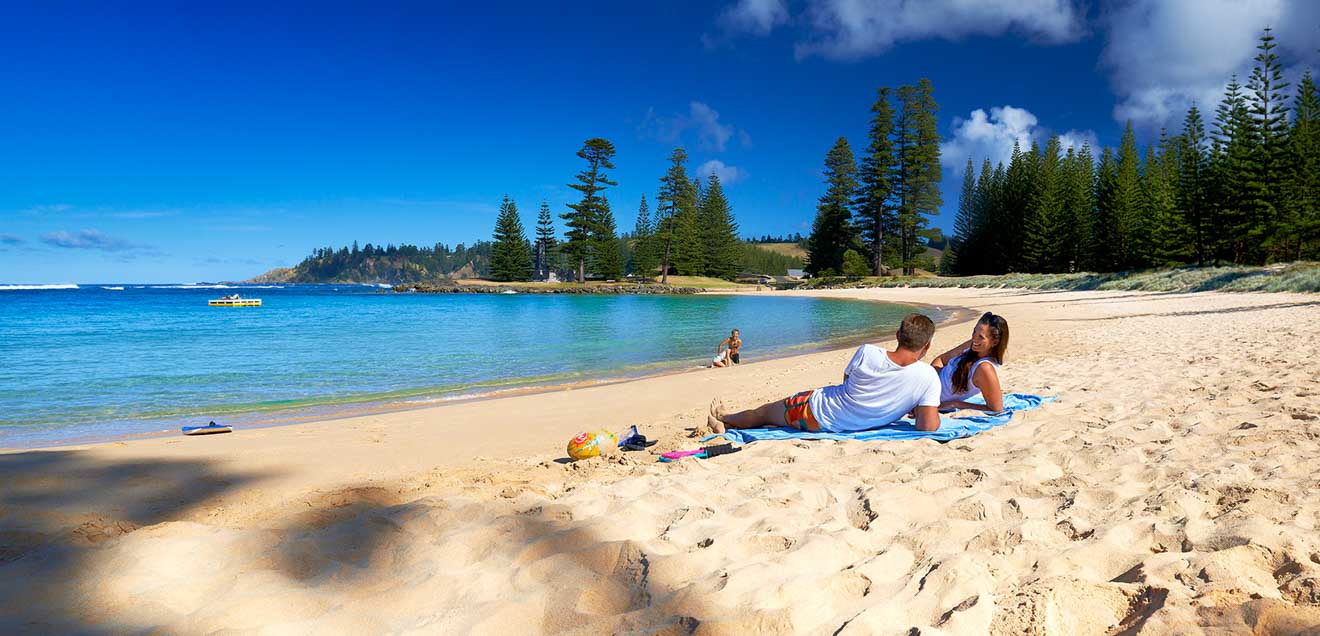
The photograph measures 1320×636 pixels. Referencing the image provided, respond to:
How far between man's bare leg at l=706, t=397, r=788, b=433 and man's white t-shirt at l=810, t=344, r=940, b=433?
0.39 metres

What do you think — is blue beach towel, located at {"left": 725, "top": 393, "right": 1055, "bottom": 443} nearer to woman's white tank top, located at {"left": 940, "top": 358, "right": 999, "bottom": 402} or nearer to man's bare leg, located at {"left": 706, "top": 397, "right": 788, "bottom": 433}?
man's bare leg, located at {"left": 706, "top": 397, "right": 788, "bottom": 433}

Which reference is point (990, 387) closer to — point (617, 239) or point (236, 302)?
point (236, 302)

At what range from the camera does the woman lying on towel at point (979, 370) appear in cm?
500

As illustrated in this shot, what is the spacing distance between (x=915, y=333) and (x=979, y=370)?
1.02 m

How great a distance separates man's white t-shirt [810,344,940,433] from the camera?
4.63 meters

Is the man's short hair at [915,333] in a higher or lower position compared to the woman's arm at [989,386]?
higher

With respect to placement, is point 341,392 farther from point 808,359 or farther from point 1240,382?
point 1240,382

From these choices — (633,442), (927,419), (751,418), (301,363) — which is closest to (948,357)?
(927,419)

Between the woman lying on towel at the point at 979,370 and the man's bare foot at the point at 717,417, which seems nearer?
the woman lying on towel at the point at 979,370

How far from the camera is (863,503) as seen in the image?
3.06 m

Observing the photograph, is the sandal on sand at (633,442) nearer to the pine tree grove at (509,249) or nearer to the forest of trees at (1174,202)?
the forest of trees at (1174,202)

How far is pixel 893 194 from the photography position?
52.2m

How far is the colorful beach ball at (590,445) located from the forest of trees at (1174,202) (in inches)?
1487

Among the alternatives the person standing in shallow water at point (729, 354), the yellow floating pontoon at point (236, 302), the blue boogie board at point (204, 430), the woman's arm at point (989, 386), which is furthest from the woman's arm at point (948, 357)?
the yellow floating pontoon at point (236, 302)
